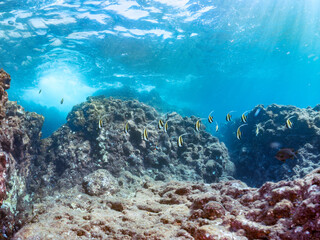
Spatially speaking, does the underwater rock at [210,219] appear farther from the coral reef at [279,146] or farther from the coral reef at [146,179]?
the coral reef at [279,146]

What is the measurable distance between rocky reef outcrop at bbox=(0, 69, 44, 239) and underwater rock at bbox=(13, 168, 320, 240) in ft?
1.88

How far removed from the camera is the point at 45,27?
1572cm

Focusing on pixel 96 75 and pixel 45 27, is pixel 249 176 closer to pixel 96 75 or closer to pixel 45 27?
pixel 45 27

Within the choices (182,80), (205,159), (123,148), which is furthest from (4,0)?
(182,80)

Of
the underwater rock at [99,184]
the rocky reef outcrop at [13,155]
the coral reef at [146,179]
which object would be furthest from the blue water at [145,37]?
the underwater rock at [99,184]

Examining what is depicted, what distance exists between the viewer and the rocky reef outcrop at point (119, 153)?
7844 millimetres

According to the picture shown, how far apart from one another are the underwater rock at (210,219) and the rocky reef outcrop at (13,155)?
0.57 m

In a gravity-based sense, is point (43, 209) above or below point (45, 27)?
below

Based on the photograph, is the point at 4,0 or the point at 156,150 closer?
the point at 156,150

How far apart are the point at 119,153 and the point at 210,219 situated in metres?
6.36

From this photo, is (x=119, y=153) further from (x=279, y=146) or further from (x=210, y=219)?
(x=279, y=146)

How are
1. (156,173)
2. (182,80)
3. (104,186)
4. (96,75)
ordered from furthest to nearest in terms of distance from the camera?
(182,80)
(96,75)
(156,173)
(104,186)

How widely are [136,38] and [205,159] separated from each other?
14.5 m

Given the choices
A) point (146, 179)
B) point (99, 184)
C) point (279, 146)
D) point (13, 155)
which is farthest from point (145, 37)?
point (99, 184)
